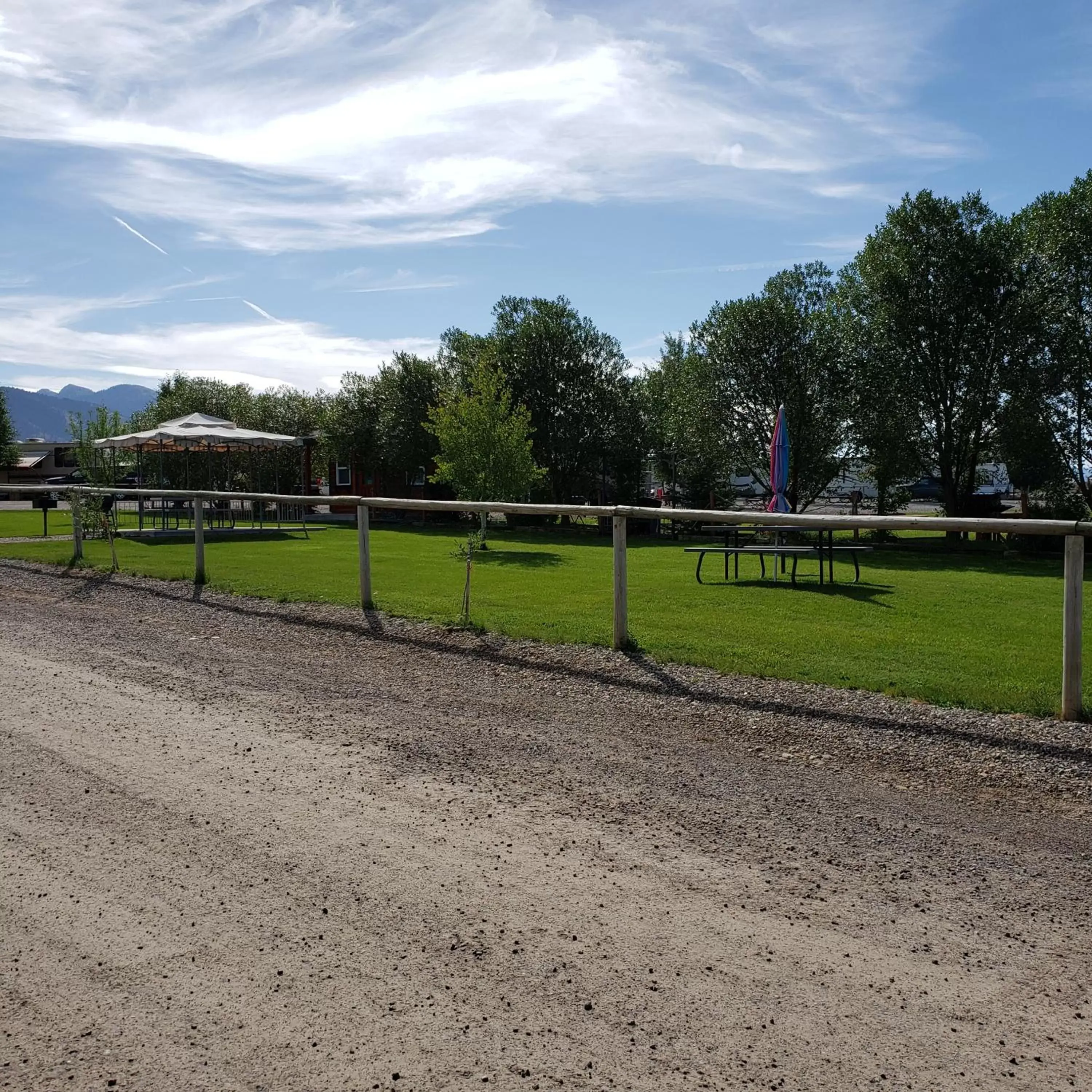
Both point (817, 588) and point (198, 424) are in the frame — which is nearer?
point (817, 588)

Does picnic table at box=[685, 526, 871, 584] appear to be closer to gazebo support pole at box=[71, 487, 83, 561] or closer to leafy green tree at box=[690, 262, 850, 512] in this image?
gazebo support pole at box=[71, 487, 83, 561]

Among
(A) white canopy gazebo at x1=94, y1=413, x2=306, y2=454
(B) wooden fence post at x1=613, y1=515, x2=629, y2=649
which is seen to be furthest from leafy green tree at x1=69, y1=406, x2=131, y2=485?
(B) wooden fence post at x1=613, y1=515, x2=629, y2=649

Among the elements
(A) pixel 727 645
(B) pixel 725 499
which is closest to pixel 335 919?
(A) pixel 727 645

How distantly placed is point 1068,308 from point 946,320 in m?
2.83

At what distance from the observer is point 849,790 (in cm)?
455

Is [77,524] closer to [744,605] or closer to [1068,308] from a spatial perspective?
[744,605]

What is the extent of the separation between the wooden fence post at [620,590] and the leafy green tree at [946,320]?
20.9 metres

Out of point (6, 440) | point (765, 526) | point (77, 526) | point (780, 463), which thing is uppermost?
point (6, 440)

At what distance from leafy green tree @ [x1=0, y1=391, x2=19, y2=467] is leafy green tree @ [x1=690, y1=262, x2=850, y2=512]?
47540 mm

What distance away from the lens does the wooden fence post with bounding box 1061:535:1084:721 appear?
5590mm

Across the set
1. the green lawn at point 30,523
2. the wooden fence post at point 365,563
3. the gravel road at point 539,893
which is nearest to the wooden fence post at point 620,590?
the gravel road at point 539,893

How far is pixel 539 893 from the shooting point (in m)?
3.39

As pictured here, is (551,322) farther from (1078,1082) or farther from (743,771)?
(1078,1082)

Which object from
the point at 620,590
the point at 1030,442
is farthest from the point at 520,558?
the point at 1030,442
